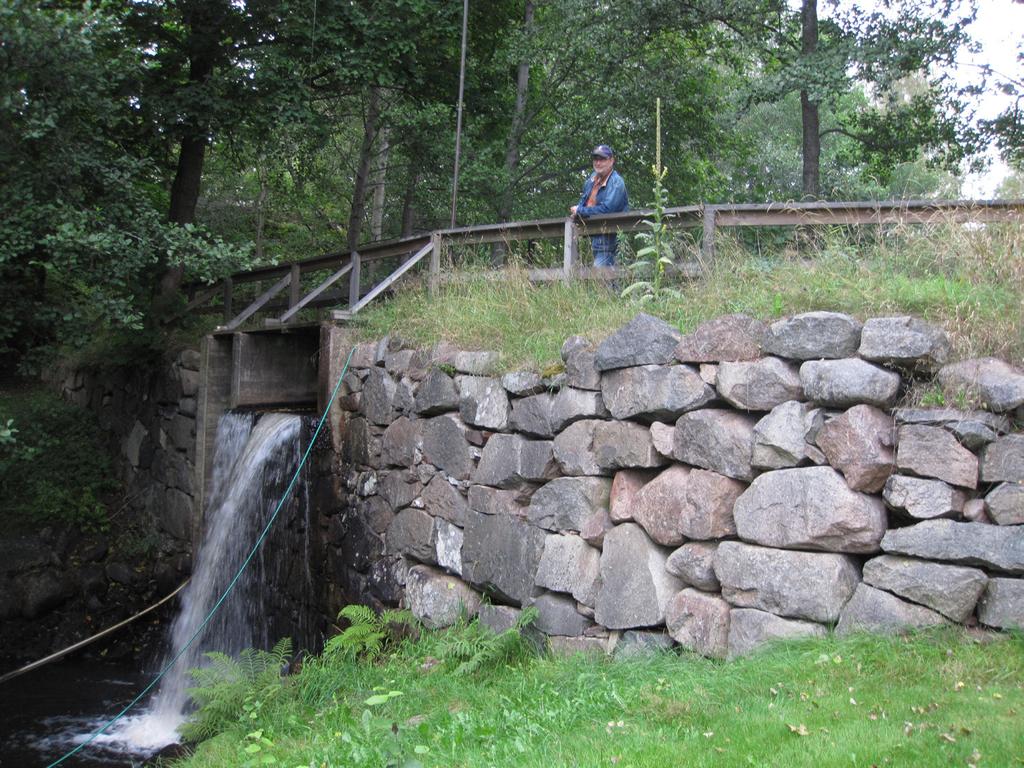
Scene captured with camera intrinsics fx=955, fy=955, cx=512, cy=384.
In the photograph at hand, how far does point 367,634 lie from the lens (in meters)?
6.91

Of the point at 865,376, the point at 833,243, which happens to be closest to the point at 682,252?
the point at 833,243

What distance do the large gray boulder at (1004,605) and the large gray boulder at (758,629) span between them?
2.47 feet

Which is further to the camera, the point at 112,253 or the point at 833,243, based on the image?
the point at 112,253

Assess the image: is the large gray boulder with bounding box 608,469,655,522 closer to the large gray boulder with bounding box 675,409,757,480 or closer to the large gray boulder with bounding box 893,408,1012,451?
the large gray boulder with bounding box 675,409,757,480

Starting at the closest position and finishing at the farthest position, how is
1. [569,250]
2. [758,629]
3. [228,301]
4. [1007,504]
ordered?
1. [1007,504]
2. [758,629]
3. [569,250]
4. [228,301]

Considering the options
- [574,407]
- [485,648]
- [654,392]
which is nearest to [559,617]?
[485,648]

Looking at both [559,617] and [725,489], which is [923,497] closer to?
[725,489]

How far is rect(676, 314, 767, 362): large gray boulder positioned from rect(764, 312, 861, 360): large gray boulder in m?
0.13

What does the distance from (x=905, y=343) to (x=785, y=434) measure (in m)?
0.75

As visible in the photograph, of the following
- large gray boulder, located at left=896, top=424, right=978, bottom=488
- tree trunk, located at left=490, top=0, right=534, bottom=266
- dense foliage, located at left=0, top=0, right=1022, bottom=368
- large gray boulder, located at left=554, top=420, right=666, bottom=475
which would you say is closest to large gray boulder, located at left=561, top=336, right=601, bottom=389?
large gray boulder, located at left=554, top=420, right=666, bottom=475

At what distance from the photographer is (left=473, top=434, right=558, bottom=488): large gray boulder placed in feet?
21.0

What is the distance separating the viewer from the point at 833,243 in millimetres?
6180

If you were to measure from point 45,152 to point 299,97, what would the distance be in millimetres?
3754

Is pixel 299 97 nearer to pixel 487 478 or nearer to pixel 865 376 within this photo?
pixel 487 478
